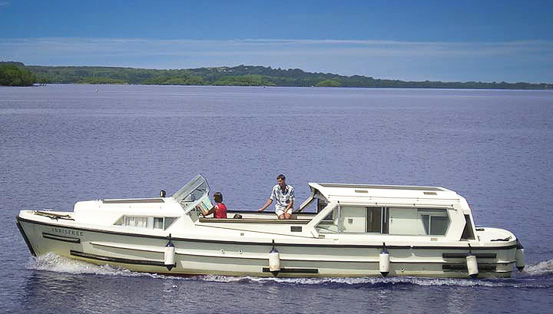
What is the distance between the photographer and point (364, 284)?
78.9ft

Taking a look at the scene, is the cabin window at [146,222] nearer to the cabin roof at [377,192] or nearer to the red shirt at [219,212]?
the red shirt at [219,212]

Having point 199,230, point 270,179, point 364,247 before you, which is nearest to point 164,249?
point 199,230

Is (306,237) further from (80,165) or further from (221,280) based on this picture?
(80,165)

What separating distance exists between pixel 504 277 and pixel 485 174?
92.6 feet

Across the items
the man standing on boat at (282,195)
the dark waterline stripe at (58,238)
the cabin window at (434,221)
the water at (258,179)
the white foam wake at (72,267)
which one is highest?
the man standing on boat at (282,195)

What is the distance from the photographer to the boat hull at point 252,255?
23562 millimetres

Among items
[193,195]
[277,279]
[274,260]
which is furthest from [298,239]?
[193,195]

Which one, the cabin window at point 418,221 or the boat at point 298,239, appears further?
the cabin window at point 418,221

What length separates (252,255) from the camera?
77.7 feet

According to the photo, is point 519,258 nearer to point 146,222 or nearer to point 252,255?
point 252,255

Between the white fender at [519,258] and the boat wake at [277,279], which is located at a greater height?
the white fender at [519,258]

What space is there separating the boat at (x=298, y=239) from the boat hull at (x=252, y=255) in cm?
3

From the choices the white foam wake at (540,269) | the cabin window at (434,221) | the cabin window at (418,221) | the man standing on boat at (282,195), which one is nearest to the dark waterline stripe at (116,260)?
the man standing on boat at (282,195)

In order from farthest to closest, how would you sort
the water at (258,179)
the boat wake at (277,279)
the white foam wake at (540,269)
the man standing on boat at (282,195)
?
the white foam wake at (540,269) < the man standing on boat at (282,195) < the boat wake at (277,279) < the water at (258,179)
